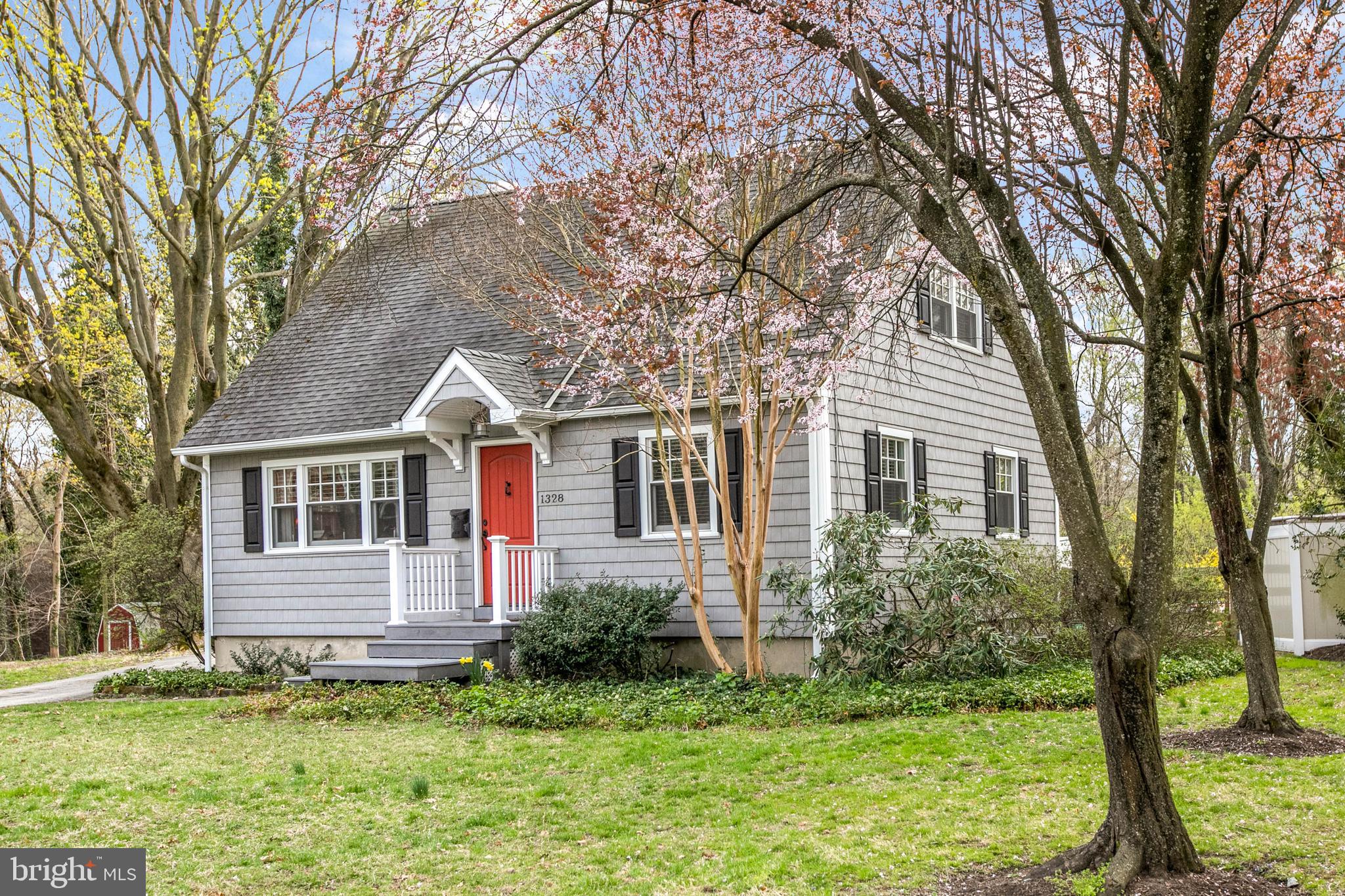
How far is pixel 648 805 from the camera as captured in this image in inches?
278

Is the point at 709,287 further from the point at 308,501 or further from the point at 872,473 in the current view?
the point at 308,501

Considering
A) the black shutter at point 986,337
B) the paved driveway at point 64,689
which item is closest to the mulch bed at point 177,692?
the paved driveway at point 64,689

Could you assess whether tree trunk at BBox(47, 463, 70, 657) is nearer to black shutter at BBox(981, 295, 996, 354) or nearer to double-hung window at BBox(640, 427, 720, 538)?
double-hung window at BBox(640, 427, 720, 538)

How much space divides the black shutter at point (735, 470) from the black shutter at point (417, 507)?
4.30 metres

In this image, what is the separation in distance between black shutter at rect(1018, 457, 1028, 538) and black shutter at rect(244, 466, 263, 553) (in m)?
11.0

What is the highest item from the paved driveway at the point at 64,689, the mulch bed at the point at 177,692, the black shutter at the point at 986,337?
the black shutter at the point at 986,337

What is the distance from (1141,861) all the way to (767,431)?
26.1 ft

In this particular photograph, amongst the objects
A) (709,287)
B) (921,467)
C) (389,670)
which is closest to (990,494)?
(921,467)

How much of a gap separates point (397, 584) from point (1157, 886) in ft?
35.0

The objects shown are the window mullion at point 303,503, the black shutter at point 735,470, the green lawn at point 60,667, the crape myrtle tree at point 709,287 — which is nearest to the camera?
the crape myrtle tree at point 709,287

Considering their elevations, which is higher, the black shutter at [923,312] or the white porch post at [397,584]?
the black shutter at [923,312]

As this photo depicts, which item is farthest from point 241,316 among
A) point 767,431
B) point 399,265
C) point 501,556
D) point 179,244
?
point 767,431

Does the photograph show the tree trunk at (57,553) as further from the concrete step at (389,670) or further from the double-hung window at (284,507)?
the concrete step at (389,670)

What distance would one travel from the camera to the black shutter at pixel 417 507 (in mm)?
14516
